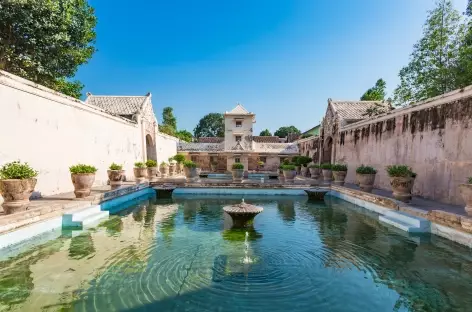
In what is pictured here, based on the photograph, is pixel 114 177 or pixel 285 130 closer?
pixel 114 177

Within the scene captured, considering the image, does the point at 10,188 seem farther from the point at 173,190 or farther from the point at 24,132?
the point at 173,190

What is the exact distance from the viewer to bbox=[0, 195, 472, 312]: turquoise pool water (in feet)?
9.89

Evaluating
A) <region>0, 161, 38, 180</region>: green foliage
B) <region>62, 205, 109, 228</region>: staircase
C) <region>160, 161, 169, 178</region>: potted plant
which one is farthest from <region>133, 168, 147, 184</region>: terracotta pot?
<region>0, 161, 38, 180</region>: green foliage

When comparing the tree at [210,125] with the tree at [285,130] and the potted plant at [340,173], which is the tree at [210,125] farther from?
the potted plant at [340,173]

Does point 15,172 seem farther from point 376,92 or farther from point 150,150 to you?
point 376,92

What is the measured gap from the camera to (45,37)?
11.5m

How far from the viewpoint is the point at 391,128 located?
10727 mm

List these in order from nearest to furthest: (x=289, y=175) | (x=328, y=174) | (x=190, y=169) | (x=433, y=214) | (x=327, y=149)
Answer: (x=433, y=214), (x=328, y=174), (x=289, y=175), (x=190, y=169), (x=327, y=149)

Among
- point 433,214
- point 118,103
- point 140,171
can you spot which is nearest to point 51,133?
point 140,171

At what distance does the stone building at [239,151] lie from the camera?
25703 millimetres

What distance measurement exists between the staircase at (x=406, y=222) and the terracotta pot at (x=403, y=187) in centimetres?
→ 60

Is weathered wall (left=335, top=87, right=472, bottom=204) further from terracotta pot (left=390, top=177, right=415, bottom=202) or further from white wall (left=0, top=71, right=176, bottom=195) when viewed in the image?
white wall (left=0, top=71, right=176, bottom=195)

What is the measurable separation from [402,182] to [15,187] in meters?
9.25

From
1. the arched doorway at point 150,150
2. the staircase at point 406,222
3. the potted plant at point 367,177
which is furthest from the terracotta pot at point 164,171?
the staircase at point 406,222
